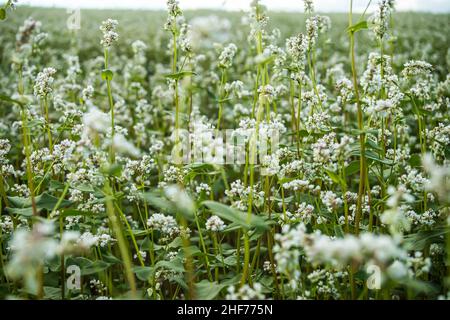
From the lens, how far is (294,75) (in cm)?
365

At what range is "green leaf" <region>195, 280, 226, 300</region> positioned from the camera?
2450 mm

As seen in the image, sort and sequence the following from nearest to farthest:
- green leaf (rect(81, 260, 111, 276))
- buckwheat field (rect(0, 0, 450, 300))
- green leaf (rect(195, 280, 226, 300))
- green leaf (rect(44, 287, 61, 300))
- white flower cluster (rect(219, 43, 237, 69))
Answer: buckwheat field (rect(0, 0, 450, 300))
green leaf (rect(195, 280, 226, 300))
green leaf (rect(81, 260, 111, 276))
green leaf (rect(44, 287, 61, 300))
white flower cluster (rect(219, 43, 237, 69))

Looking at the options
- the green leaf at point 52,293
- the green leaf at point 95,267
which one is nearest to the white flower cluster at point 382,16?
the green leaf at point 95,267

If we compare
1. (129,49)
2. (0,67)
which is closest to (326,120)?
(0,67)

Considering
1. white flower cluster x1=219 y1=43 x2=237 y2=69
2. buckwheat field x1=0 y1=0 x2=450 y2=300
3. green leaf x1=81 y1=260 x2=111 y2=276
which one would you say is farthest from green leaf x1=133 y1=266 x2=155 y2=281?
white flower cluster x1=219 y1=43 x2=237 y2=69

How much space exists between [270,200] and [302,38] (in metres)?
1.26

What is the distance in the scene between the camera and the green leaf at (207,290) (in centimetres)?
245

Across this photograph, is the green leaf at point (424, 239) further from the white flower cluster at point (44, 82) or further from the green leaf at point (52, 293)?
the white flower cluster at point (44, 82)

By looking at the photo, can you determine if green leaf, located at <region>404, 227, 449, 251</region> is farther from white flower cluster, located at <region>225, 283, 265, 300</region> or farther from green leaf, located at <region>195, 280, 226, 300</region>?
green leaf, located at <region>195, 280, 226, 300</region>

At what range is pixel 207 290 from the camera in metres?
2.54

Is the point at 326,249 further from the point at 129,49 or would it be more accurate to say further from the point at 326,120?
the point at 129,49

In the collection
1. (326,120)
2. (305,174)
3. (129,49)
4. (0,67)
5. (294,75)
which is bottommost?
(305,174)

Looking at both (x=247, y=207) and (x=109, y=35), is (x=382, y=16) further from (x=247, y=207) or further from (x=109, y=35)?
(x=109, y=35)
